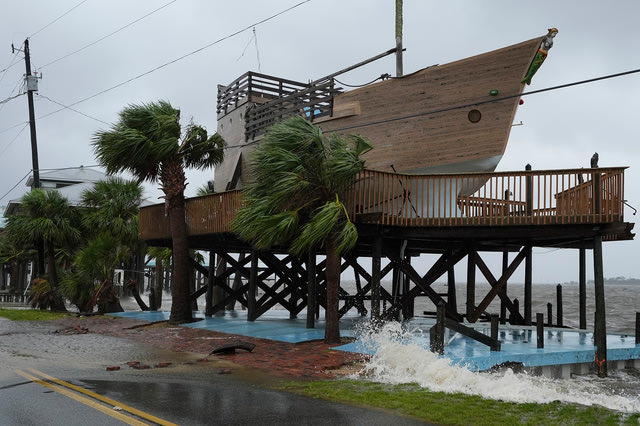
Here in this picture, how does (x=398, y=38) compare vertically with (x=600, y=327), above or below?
above

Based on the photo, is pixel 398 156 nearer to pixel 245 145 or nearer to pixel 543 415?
pixel 245 145

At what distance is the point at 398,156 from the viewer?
19.7 meters

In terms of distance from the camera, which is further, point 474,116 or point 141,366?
point 474,116

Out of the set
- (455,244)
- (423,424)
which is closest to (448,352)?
(423,424)

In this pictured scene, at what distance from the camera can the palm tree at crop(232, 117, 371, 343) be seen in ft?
48.0

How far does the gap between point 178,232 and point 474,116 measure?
11069mm

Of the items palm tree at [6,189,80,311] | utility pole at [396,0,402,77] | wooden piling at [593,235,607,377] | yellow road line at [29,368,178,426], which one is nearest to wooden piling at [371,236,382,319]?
wooden piling at [593,235,607,377]

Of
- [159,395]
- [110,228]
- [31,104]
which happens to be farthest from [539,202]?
[31,104]

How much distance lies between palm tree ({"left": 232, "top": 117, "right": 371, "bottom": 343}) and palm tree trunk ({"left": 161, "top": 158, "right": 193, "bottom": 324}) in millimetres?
6440

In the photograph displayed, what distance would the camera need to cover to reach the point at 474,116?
60.1 ft

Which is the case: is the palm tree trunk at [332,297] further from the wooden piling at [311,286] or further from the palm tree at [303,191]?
the wooden piling at [311,286]

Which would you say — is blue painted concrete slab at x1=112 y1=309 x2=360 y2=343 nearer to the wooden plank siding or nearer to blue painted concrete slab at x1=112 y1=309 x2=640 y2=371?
blue painted concrete slab at x1=112 y1=309 x2=640 y2=371

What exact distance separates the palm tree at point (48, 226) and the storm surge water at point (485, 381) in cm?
2046

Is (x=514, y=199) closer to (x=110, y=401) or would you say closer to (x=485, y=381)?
(x=485, y=381)
